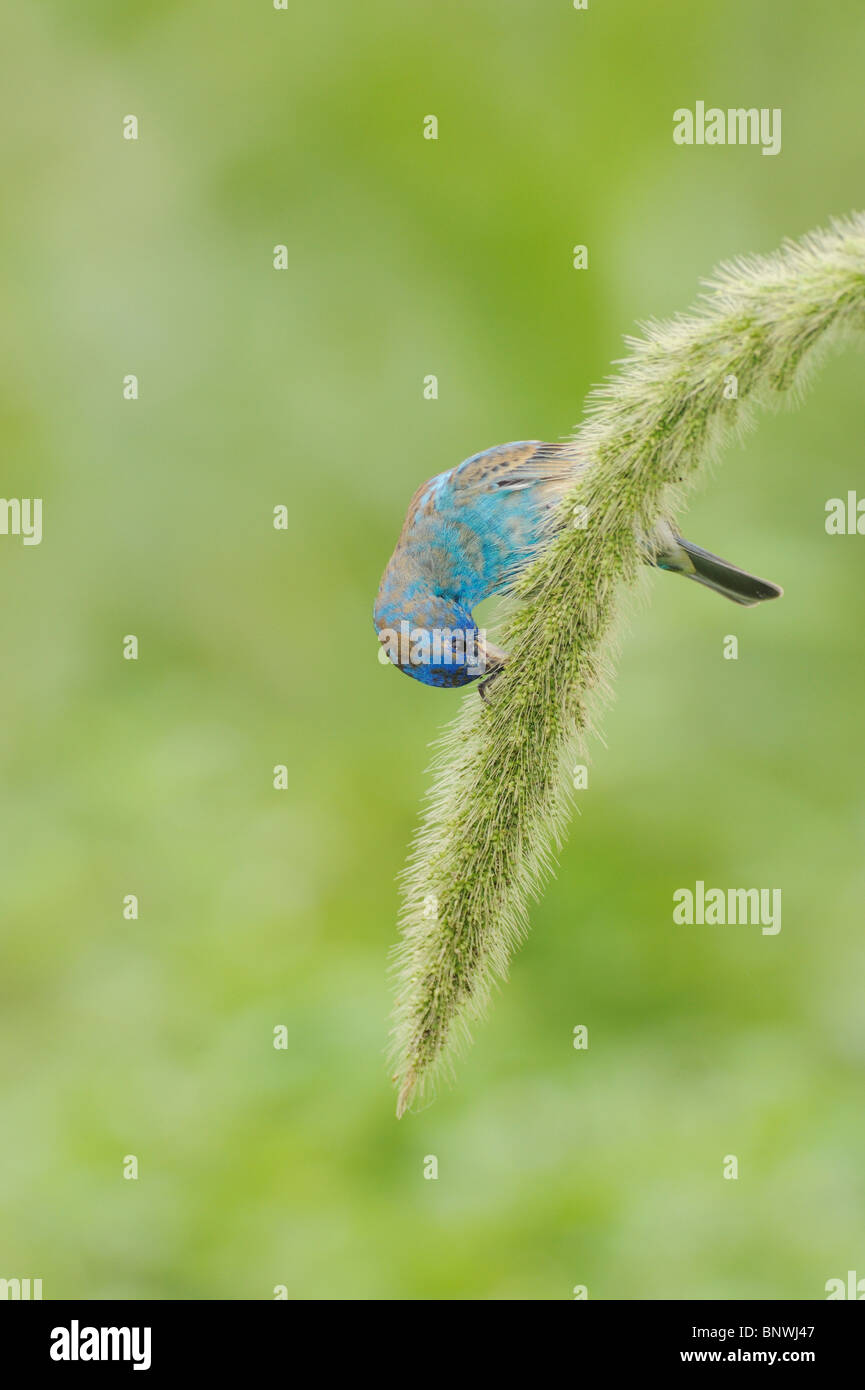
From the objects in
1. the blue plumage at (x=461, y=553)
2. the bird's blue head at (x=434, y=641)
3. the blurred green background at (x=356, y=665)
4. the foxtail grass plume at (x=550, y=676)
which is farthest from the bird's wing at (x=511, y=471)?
the blurred green background at (x=356, y=665)

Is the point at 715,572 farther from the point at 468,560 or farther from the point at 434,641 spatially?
the point at 434,641

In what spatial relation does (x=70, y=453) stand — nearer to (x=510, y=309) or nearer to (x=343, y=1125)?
(x=510, y=309)

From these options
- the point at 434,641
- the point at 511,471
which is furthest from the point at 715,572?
the point at 434,641

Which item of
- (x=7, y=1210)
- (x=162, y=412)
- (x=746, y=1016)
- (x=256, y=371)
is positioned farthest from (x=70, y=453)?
(x=746, y=1016)

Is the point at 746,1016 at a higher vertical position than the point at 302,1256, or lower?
higher

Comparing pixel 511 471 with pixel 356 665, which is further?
pixel 356 665

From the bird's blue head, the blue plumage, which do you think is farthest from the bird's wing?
the bird's blue head
